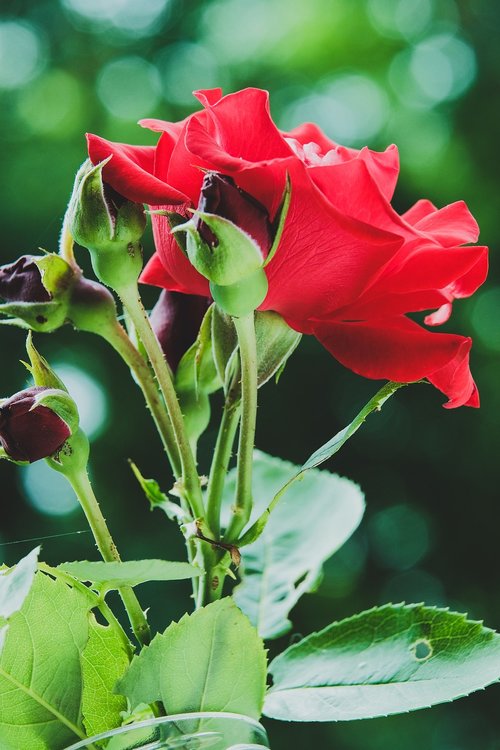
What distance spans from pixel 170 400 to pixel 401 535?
1.91 meters

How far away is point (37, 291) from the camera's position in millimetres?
294

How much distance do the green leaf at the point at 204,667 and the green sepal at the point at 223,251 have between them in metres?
0.10

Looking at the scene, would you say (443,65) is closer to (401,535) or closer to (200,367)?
(401,535)

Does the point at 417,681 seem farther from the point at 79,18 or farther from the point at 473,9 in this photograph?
the point at 473,9

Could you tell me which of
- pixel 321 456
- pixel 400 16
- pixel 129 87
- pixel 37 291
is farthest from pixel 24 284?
pixel 400 16

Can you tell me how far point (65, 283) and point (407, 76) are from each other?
2184mm

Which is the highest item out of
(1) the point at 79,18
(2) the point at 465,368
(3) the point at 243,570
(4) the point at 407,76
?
(2) the point at 465,368

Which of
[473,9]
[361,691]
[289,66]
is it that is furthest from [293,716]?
[473,9]

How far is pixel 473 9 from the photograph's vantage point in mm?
2492

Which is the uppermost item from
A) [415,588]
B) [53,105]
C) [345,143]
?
[53,105]

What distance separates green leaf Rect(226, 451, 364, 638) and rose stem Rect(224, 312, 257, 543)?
3.9 inches

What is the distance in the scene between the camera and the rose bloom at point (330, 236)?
0.26m

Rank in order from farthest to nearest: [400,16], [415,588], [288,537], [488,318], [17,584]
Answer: [400,16]
[488,318]
[415,588]
[288,537]
[17,584]

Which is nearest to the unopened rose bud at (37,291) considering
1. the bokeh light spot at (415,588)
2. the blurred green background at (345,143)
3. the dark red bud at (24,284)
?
the dark red bud at (24,284)
